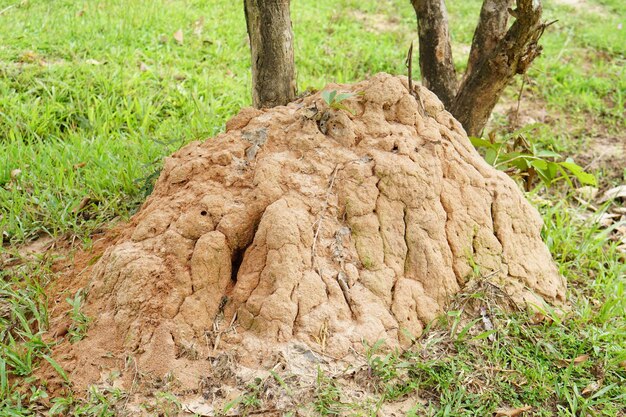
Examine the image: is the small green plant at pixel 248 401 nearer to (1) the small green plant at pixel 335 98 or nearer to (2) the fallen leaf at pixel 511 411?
(2) the fallen leaf at pixel 511 411

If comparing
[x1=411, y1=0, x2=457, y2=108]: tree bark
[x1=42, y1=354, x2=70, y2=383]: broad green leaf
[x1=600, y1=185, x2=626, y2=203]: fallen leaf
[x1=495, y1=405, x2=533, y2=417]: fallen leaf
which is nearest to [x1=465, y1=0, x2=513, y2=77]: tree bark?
[x1=411, y1=0, x2=457, y2=108]: tree bark

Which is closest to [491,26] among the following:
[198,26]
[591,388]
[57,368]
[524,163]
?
[524,163]

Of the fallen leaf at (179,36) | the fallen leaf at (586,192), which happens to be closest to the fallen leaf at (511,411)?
the fallen leaf at (586,192)

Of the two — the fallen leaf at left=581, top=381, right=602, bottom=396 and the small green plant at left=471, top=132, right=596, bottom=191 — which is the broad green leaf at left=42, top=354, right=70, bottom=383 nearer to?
the fallen leaf at left=581, top=381, right=602, bottom=396

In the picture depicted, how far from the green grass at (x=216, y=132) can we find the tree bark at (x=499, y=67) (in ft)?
2.47

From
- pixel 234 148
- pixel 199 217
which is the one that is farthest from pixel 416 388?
pixel 234 148

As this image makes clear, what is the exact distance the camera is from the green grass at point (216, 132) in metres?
2.52

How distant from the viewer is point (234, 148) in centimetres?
291

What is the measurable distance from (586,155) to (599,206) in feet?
2.41

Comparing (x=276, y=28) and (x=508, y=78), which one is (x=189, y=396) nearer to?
(x=276, y=28)

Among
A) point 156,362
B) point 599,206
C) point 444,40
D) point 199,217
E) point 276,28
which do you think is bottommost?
point 599,206

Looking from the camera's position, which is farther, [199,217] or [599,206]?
[599,206]

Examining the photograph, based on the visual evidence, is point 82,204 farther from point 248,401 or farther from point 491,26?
point 491,26

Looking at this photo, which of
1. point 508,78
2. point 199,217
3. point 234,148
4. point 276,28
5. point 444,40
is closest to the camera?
point 199,217
